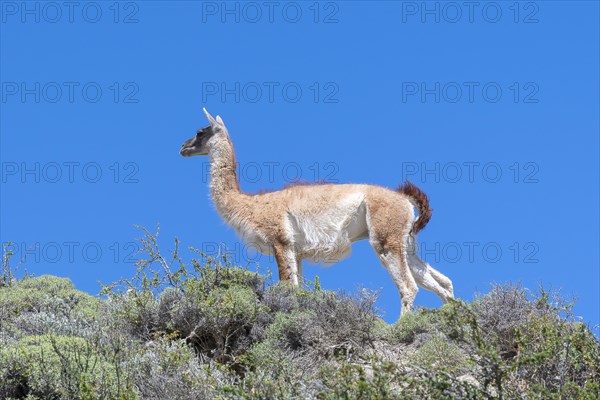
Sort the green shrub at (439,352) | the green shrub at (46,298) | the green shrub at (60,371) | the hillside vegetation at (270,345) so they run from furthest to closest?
the green shrub at (46,298), the green shrub at (439,352), the green shrub at (60,371), the hillside vegetation at (270,345)

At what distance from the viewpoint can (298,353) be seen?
33.9ft

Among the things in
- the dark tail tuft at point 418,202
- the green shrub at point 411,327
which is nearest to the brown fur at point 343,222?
the dark tail tuft at point 418,202

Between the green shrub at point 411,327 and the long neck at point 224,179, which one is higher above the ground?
the long neck at point 224,179

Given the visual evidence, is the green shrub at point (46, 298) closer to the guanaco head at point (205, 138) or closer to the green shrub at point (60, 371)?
the green shrub at point (60, 371)

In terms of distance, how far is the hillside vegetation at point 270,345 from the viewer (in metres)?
7.12

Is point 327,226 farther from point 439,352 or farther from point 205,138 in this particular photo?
point 439,352

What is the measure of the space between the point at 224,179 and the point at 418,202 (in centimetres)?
331

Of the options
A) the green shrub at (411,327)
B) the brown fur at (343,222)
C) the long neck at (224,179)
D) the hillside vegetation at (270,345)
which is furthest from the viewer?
the long neck at (224,179)

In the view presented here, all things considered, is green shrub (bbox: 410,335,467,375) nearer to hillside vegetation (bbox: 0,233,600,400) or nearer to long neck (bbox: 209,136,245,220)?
hillside vegetation (bbox: 0,233,600,400)

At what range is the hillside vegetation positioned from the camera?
7.12 meters

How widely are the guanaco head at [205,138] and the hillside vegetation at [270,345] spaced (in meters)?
3.46

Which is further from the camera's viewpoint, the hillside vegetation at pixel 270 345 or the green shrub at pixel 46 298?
the green shrub at pixel 46 298

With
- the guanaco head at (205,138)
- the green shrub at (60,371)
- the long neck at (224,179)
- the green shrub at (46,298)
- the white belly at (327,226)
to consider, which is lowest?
the green shrub at (60,371)

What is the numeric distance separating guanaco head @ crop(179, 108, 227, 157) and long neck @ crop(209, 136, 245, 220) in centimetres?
16
